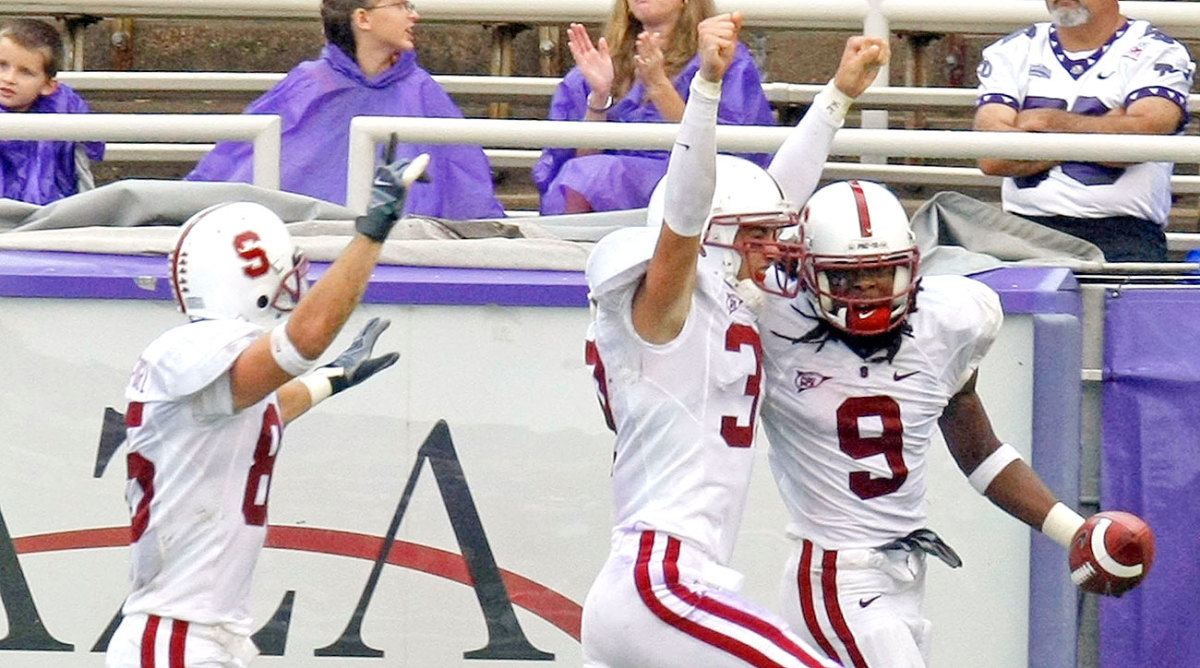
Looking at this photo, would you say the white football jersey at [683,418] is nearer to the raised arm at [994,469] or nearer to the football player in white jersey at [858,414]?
the football player in white jersey at [858,414]

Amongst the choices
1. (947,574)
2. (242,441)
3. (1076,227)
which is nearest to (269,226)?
(242,441)

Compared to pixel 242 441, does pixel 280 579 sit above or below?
below

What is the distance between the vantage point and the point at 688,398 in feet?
13.1

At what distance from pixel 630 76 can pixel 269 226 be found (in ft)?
5.88

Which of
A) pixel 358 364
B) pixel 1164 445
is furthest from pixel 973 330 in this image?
pixel 358 364

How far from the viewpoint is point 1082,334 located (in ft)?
17.3

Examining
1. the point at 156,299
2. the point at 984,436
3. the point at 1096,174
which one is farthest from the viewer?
the point at 1096,174

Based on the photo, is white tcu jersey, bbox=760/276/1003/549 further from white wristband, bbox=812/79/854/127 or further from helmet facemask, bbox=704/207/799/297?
white wristband, bbox=812/79/854/127

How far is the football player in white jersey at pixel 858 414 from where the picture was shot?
14.0ft

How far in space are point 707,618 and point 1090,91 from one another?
2522mm

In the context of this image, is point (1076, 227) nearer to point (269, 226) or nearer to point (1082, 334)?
point (1082, 334)

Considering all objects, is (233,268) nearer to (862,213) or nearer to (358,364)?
(358,364)

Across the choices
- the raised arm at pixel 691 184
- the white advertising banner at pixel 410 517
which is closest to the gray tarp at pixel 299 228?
the white advertising banner at pixel 410 517

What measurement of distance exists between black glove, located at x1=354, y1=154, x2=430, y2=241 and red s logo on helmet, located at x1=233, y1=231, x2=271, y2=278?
13.7 inches
